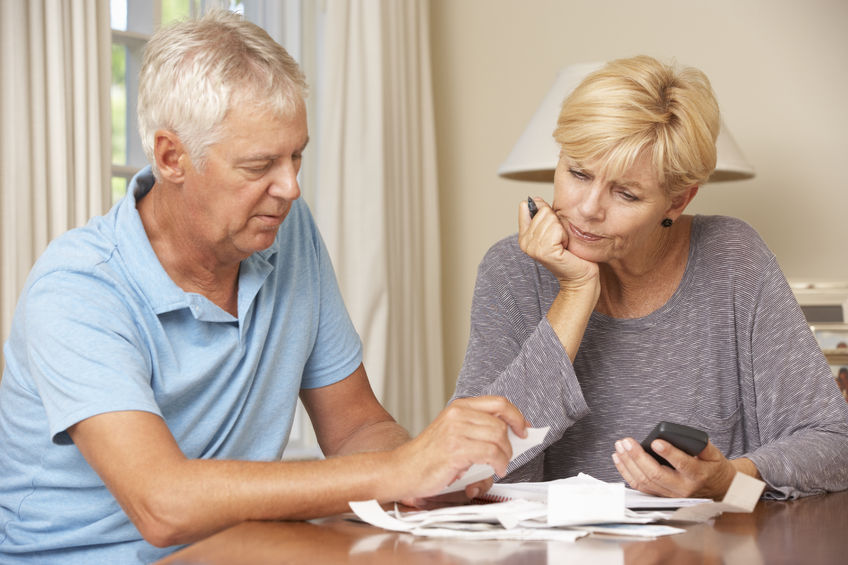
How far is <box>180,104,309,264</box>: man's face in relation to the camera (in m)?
1.40

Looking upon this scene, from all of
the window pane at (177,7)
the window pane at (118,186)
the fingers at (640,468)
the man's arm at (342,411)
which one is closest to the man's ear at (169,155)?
Result: the man's arm at (342,411)

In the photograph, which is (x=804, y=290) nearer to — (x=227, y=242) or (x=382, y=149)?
(x=382, y=149)

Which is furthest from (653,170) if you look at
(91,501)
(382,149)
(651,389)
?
(382,149)

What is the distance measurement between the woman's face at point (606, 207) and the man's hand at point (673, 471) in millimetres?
505

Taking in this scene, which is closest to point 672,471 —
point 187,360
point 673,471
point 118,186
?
point 673,471

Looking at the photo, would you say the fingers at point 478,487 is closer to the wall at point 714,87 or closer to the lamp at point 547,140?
the lamp at point 547,140

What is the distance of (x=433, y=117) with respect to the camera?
338cm

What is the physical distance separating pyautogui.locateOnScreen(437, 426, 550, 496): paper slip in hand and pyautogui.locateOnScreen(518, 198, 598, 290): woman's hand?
0.46 meters

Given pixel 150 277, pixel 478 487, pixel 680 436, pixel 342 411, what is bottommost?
pixel 342 411

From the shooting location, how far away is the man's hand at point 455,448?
3.75 ft

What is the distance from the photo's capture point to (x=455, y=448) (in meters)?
1.15

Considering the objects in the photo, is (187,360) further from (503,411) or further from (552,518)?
(552,518)

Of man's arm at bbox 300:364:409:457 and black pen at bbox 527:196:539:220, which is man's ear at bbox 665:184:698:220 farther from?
man's arm at bbox 300:364:409:457

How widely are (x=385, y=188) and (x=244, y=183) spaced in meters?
1.75
